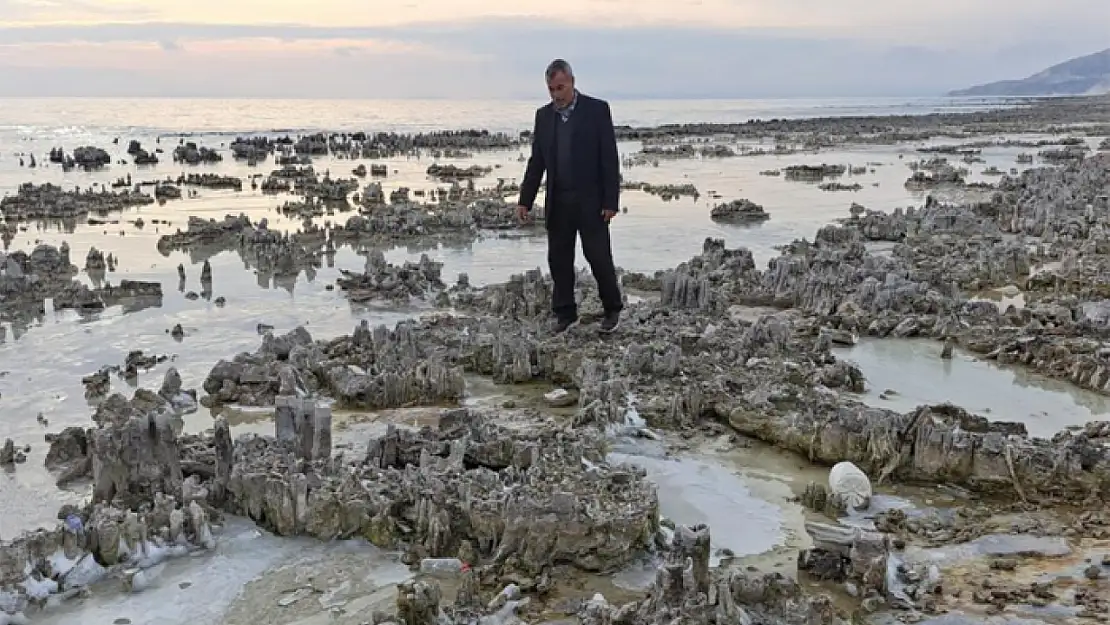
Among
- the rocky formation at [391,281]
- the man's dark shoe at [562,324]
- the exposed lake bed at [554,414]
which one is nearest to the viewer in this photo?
the exposed lake bed at [554,414]

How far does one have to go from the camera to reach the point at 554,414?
638 centimetres

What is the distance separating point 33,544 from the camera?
13.1 ft

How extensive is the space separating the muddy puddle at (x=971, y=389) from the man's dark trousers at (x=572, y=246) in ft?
6.80

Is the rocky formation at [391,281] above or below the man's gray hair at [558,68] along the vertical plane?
below

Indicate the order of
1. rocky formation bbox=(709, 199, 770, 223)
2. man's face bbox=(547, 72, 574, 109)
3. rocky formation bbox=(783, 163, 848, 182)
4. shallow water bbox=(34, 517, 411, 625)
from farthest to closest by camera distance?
1. rocky formation bbox=(783, 163, 848, 182)
2. rocky formation bbox=(709, 199, 770, 223)
3. man's face bbox=(547, 72, 574, 109)
4. shallow water bbox=(34, 517, 411, 625)

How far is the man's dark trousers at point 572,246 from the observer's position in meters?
7.59

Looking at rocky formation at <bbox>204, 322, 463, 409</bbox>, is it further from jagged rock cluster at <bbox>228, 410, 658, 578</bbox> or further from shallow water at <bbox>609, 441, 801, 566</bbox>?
shallow water at <bbox>609, 441, 801, 566</bbox>

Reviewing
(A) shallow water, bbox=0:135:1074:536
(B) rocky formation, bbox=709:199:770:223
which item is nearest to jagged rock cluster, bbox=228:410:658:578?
(A) shallow water, bbox=0:135:1074:536

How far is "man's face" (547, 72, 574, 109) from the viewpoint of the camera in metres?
7.09

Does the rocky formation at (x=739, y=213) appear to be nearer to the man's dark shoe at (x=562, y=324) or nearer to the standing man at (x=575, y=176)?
the man's dark shoe at (x=562, y=324)

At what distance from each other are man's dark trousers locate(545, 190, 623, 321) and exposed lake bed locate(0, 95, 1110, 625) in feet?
1.06

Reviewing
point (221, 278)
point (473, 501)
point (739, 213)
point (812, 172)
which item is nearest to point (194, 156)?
point (812, 172)

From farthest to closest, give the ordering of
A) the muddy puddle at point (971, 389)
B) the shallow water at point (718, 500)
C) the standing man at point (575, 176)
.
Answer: the standing man at point (575, 176) → the muddy puddle at point (971, 389) → the shallow water at point (718, 500)

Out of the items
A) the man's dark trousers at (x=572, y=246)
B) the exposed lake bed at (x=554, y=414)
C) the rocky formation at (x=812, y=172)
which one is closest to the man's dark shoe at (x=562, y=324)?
the man's dark trousers at (x=572, y=246)
